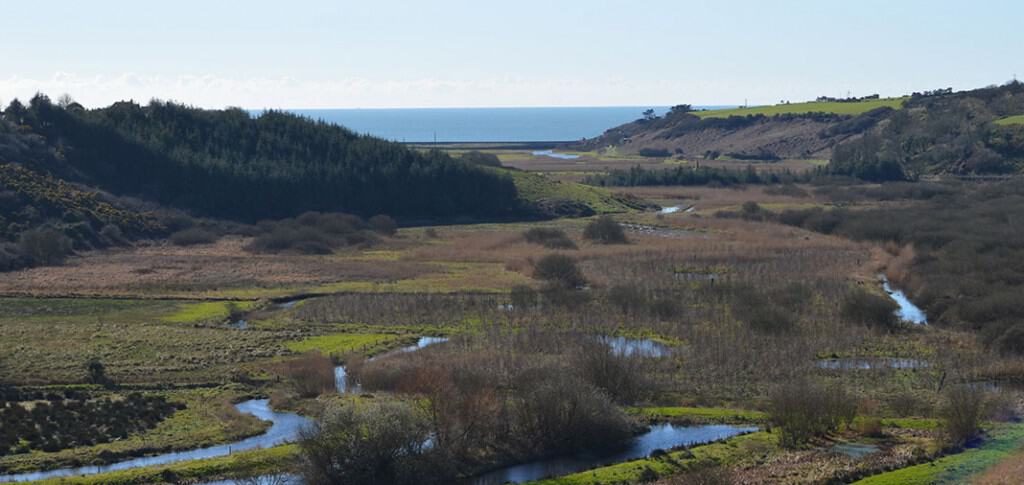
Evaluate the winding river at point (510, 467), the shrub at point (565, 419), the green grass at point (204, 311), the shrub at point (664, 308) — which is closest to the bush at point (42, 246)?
the green grass at point (204, 311)

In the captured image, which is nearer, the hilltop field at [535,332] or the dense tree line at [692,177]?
the hilltop field at [535,332]

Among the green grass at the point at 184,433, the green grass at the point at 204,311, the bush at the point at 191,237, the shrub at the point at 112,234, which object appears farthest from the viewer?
the bush at the point at 191,237

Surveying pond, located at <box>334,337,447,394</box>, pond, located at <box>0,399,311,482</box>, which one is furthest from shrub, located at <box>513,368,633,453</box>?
pond, located at <box>334,337,447,394</box>

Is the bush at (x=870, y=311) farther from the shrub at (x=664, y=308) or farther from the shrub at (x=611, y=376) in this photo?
the shrub at (x=611, y=376)

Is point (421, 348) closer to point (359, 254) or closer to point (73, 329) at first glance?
point (73, 329)

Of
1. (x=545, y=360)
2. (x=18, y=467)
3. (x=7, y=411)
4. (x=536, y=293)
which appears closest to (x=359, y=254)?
(x=536, y=293)

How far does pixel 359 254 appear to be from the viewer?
113m

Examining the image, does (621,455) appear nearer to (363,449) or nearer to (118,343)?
(363,449)

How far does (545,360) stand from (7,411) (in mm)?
25683

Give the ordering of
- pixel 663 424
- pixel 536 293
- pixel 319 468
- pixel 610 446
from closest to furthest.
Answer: pixel 319 468, pixel 610 446, pixel 663 424, pixel 536 293

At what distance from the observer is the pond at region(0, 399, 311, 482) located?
46.9m

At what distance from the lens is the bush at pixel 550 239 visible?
113769 mm

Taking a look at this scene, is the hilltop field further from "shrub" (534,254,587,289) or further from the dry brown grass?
"shrub" (534,254,587,289)

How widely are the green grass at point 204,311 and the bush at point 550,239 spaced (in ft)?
118
